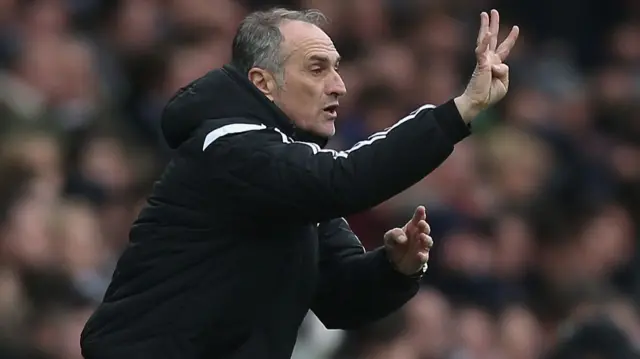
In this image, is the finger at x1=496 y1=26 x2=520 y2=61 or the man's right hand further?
the finger at x1=496 y1=26 x2=520 y2=61

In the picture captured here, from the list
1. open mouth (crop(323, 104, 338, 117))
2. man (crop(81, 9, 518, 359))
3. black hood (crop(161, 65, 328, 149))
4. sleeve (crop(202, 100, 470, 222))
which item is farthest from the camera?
open mouth (crop(323, 104, 338, 117))

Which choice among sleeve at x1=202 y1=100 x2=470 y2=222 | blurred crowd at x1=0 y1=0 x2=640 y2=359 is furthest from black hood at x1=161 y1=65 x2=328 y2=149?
blurred crowd at x1=0 y1=0 x2=640 y2=359

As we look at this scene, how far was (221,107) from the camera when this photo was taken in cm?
509

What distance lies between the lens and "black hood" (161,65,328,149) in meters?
5.09

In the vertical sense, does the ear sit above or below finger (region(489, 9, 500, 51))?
below

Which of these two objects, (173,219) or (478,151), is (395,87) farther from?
(173,219)

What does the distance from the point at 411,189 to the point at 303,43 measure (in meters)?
4.50

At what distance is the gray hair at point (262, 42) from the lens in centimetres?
521

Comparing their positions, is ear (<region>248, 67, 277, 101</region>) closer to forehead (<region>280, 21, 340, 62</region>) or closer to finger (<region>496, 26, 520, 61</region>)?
forehead (<region>280, 21, 340, 62</region>)

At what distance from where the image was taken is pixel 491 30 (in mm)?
4961

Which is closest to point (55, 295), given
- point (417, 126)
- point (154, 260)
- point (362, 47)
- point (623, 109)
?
point (154, 260)

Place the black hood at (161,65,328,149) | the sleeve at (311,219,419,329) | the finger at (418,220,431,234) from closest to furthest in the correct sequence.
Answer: the black hood at (161,65,328,149) < the finger at (418,220,431,234) < the sleeve at (311,219,419,329)

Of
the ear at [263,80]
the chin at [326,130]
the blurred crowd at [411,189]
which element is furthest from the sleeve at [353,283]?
the blurred crowd at [411,189]

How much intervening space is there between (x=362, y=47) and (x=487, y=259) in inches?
92.9
